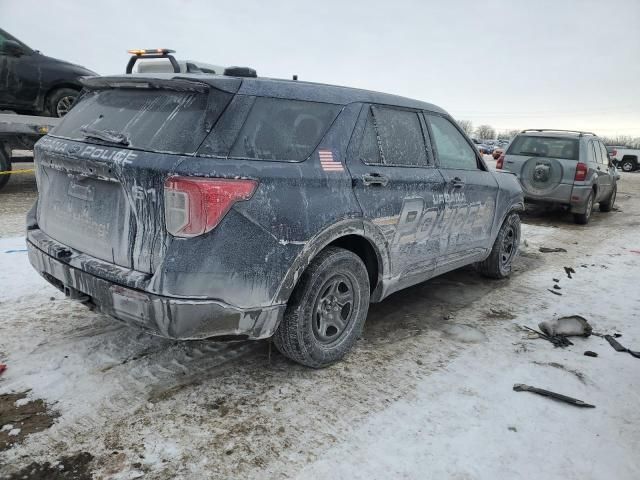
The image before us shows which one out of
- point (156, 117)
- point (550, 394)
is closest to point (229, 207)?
point (156, 117)

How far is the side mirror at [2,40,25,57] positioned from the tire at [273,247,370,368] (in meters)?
7.87

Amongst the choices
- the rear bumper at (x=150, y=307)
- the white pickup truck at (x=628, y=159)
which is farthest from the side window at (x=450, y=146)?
the white pickup truck at (x=628, y=159)

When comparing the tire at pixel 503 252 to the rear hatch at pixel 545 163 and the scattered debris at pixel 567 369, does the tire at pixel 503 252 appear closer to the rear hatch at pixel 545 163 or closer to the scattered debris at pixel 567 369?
the scattered debris at pixel 567 369

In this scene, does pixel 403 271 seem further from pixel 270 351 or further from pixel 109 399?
pixel 109 399

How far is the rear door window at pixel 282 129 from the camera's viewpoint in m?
2.60

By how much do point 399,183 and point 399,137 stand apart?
421 millimetres

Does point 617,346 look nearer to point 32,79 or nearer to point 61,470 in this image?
point 61,470

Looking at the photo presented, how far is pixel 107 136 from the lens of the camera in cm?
265

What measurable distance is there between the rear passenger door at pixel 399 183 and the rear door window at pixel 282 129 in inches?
12.0

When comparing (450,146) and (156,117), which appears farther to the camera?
(450,146)

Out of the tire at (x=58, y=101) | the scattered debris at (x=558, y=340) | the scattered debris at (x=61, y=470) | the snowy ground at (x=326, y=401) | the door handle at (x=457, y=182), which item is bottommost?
the scattered debris at (x=61, y=470)

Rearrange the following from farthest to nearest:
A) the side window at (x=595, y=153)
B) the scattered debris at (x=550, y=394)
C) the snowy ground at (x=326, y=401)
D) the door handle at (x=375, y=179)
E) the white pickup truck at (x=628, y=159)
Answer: the white pickup truck at (x=628, y=159) → the side window at (x=595, y=153) → the door handle at (x=375, y=179) → the scattered debris at (x=550, y=394) → the snowy ground at (x=326, y=401)

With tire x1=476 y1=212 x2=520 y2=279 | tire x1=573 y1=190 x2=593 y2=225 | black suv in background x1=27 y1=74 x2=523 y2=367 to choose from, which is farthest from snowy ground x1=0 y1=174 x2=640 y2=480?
tire x1=573 y1=190 x2=593 y2=225

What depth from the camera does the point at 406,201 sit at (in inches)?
138
